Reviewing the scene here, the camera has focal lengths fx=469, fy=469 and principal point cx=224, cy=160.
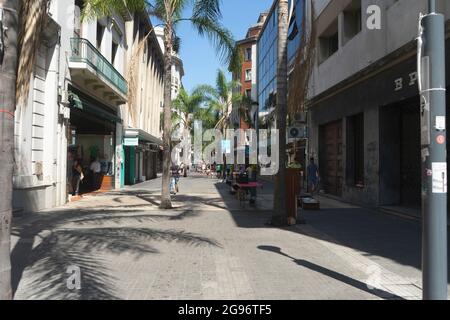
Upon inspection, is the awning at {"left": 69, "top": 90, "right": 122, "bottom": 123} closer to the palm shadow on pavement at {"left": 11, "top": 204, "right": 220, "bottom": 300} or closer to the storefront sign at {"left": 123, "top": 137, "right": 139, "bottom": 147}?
the storefront sign at {"left": 123, "top": 137, "right": 139, "bottom": 147}

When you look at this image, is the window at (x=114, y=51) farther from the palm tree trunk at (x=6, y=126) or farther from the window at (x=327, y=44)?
the palm tree trunk at (x=6, y=126)

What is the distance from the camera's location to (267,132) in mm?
37156

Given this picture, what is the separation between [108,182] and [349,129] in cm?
1255

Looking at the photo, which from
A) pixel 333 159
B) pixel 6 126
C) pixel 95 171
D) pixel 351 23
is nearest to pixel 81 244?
pixel 6 126

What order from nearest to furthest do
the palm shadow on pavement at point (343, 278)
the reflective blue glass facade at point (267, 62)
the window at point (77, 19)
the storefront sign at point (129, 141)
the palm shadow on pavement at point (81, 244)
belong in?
1. the palm shadow on pavement at point (343, 278)
2. the palm shadow on pavement at point (81, 244)
3. the window at point (77, 19)
4. the storefront sign at point (129, 141)
5. the reflective blue glass facade at point (267, 62)

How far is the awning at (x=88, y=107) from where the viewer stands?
16.7m

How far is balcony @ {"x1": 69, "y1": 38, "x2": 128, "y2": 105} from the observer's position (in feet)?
54.4

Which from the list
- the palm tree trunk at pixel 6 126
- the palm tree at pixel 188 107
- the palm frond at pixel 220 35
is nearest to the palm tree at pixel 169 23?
the palm frond at pixel 220 35

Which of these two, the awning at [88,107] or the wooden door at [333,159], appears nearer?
the awning at [88,107]

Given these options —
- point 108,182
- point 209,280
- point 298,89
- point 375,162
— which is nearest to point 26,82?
point 209,280

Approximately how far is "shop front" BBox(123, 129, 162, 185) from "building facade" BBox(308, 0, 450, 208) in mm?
11363

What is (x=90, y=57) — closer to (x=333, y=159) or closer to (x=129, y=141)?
(x=129, y=141)

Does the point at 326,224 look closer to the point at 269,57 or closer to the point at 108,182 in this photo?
the point at 108,182

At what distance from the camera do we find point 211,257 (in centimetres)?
757
